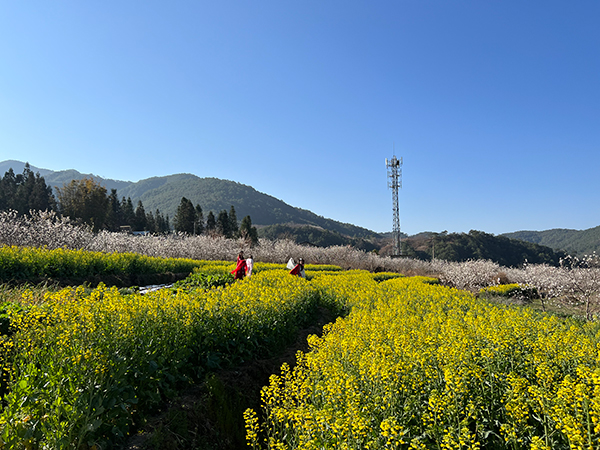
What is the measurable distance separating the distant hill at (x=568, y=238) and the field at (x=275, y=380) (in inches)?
2868

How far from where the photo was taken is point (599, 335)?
5.55 metres

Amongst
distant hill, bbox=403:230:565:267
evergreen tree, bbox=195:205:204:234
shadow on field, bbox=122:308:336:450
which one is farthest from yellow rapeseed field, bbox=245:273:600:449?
evergreen tree, bbox=195:205:204:234

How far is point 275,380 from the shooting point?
3.82 m

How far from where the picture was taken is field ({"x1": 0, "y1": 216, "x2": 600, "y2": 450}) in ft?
9.16

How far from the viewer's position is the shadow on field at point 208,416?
3917mm

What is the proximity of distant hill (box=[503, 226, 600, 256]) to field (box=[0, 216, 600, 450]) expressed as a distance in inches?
2868

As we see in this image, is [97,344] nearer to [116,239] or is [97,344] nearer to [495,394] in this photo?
[495,394]

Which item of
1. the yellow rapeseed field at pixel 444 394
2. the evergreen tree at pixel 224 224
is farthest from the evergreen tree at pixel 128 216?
the yellow rapeseed field at pixel 444 394

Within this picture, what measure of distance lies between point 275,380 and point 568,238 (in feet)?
382

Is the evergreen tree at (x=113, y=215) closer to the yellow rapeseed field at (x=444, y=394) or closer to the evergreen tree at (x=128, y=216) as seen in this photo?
the evergreen tree at (x=128, y=216)

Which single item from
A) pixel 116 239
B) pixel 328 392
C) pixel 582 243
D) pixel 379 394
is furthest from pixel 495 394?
pixel 582 243

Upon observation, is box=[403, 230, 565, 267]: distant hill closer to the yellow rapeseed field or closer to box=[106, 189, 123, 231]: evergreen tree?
the yellow rapeseed field

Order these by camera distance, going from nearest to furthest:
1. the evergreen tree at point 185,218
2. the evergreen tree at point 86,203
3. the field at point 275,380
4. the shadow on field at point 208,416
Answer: the field at point 275,380
the shadow on field at point 208,416
the evergreen tree at point 86,203
the evergreen tree at point 185,218

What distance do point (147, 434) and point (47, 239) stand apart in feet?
62.7
